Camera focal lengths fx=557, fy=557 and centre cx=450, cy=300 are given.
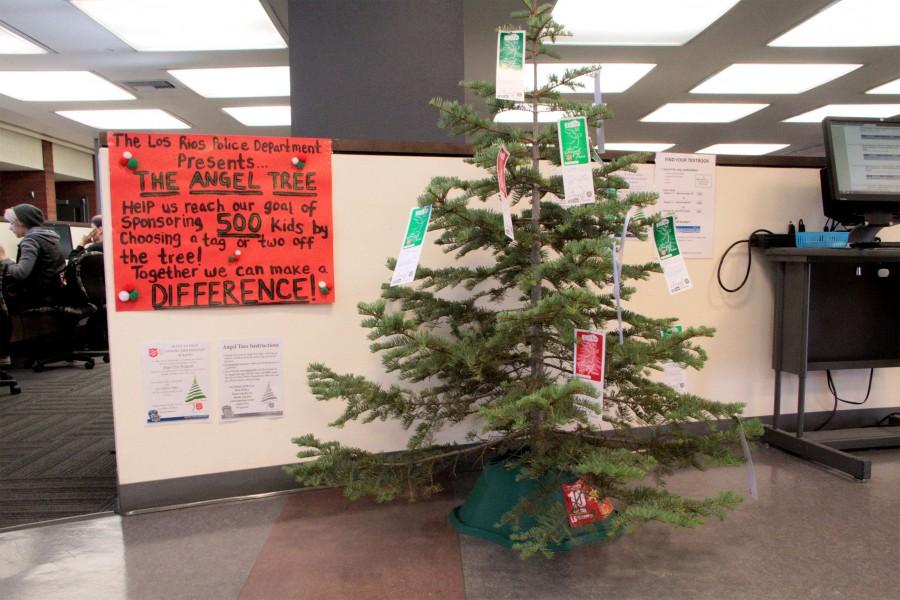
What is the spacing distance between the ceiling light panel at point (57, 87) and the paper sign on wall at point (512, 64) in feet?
17.9

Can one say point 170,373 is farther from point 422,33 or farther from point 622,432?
point 422,33

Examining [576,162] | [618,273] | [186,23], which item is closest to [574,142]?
[576,162]

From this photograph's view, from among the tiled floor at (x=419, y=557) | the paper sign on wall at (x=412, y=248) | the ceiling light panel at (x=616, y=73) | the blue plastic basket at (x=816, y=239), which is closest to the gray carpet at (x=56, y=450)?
the tiled floor at (x=419, y=557)

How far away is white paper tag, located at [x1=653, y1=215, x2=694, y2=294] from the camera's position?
47.1 inches

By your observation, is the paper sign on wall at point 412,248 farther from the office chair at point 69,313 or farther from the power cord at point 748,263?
the office chair at point 69,313

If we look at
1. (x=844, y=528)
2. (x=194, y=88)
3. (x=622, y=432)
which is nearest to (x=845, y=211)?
(x=844, y=528)

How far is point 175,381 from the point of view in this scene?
157 cm

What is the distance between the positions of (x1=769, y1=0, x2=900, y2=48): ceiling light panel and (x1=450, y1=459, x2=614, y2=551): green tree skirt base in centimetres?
404

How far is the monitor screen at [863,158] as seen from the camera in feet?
6.11

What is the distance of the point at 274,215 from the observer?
62.8 inches

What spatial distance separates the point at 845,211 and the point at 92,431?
3.25m

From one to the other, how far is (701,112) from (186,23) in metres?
5.65

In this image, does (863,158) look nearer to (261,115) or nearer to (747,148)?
(261,115)

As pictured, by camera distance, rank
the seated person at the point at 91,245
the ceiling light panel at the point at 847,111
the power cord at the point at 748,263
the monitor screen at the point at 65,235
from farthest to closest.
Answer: the ceiling light panel at the point at 847,111, the monitor screen at the point at 65,235, the seated person at the point at 91,245, the power cord at the point at 748,263
